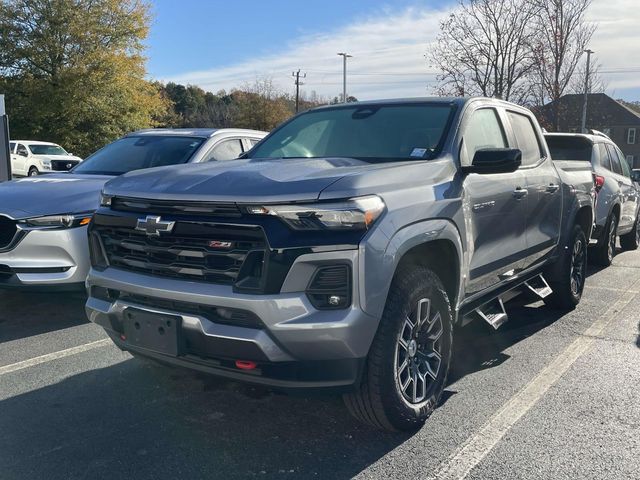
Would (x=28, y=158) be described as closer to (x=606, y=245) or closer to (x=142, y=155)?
(x=142, y=155)

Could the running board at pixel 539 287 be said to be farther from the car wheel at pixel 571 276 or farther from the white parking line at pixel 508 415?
the white parking line at pixel 508 415

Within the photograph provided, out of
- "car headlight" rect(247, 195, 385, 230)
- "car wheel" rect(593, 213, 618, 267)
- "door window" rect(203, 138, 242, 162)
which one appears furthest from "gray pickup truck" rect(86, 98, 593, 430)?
"car wheel" rect(593, 213, 618, 267)

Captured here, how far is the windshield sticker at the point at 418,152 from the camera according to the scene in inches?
152

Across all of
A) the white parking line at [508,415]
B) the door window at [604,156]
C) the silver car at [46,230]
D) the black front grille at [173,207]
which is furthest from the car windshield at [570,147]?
the black front grille at [173,207]

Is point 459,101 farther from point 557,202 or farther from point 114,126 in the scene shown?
point 114,126

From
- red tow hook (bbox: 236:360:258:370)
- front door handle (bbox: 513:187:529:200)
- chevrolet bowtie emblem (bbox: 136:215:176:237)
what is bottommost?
red tow hook (bbox: 236:360:258:370)

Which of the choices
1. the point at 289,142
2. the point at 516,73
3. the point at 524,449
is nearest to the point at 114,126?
the point at 516,73

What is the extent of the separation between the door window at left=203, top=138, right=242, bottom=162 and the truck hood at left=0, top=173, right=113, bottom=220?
126 centimetres

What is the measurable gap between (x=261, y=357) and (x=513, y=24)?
63.0 ft

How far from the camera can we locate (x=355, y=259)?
2801 millimetres

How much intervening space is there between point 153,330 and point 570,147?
7.34 meters

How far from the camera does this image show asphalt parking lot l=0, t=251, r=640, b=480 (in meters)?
3.01

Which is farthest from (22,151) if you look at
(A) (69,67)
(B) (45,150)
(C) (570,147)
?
(C) (570,147)

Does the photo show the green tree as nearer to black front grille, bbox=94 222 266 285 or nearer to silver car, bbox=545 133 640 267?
silver car, bbox=545 133 640 267
